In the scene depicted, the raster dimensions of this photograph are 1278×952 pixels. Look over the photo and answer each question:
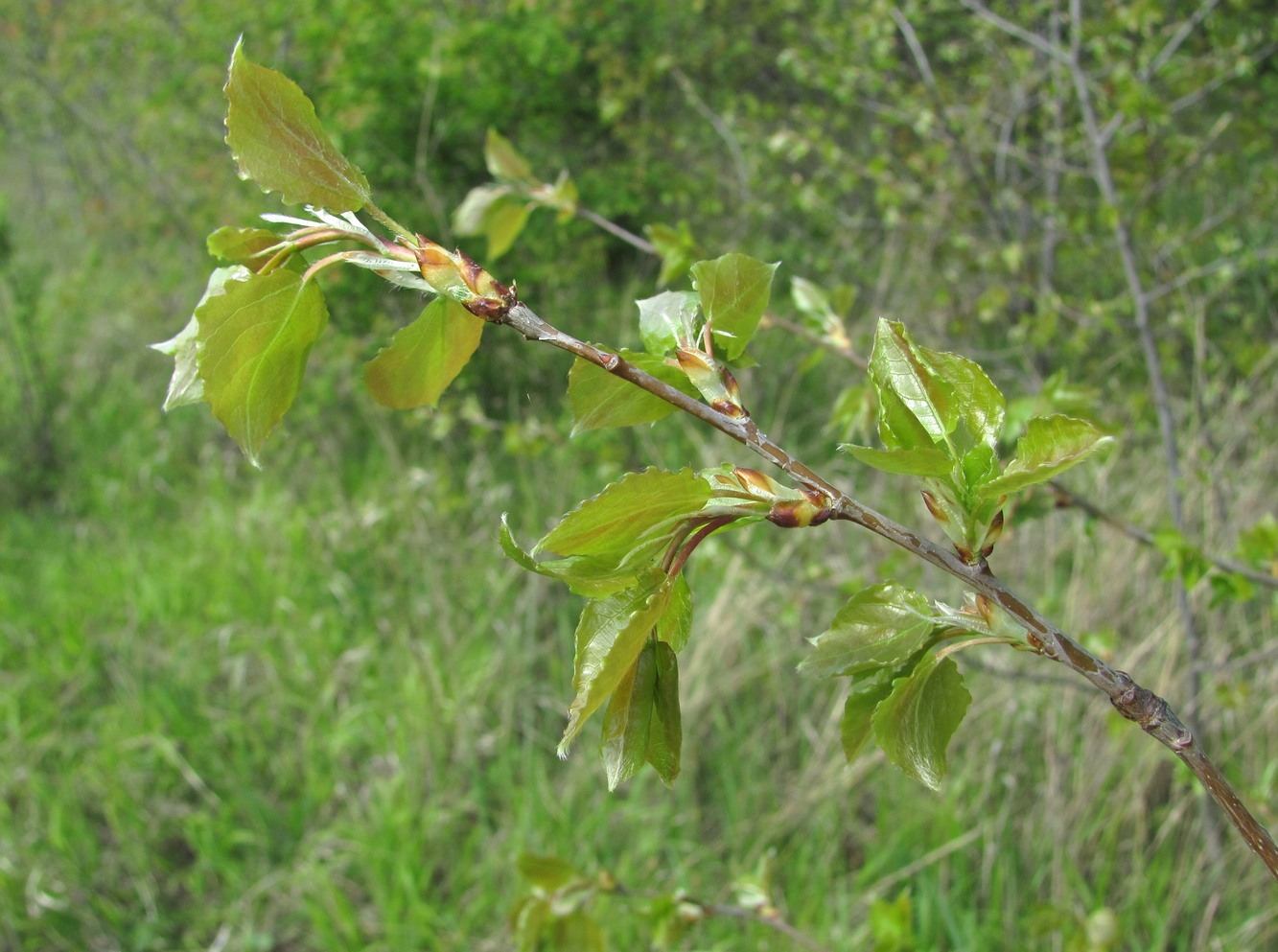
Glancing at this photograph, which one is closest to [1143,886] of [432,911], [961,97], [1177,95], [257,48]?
[432,911]

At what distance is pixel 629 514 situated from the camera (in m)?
0.35

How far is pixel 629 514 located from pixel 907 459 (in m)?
0.09

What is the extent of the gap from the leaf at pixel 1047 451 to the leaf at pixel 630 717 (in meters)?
0.13

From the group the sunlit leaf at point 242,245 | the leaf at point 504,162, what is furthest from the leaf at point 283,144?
the leaf at point 504,162

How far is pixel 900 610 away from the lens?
1.32 feet

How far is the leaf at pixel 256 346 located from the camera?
370mm

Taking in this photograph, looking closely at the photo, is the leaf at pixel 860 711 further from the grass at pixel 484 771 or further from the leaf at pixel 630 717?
the grass at pixel 484 771

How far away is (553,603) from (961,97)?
2.39 meters

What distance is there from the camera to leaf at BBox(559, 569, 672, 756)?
0.33 m

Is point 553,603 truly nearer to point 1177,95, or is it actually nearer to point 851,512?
point 851,512

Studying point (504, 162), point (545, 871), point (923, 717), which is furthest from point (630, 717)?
point (504, 162)

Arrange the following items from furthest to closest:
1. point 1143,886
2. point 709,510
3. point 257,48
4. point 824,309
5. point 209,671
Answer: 1. point 257,48
2. point 209,671
3. point 1143,886
4. point 824,309
5. point 709,510

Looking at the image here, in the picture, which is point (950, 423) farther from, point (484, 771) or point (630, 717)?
point (484, 771)

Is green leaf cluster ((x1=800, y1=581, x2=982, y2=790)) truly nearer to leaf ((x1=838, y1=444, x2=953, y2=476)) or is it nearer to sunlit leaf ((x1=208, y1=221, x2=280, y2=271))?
leaf ((x1=838, y1=444, x2=953, y2=476))
